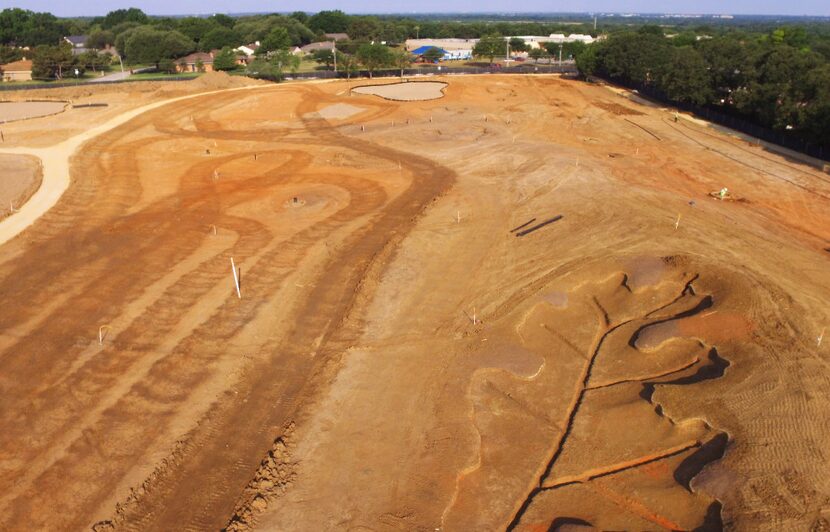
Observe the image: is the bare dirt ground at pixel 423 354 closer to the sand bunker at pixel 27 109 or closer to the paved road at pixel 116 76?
the sand bunker at pixel 27 109

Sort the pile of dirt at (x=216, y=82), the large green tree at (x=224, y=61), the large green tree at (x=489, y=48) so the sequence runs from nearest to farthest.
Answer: the pile of dirt at (x=216, y=82)
the large green tree at (x=224, y=61)
the large green tree at (x=489, y=48)

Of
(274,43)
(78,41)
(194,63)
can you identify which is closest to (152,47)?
(194,63)

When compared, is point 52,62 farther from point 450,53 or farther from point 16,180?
point 450,53

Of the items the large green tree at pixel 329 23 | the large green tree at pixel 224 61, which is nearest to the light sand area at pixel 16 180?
the large green tree at pixel 224 61

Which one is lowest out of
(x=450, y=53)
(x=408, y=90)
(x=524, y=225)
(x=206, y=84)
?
(x=524, y=225)

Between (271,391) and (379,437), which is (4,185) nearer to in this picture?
(271,391)

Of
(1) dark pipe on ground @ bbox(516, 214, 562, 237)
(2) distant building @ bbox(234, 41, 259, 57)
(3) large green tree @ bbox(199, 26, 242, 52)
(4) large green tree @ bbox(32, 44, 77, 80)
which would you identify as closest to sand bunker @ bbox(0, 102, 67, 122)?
(4) large green tree @ bbox(32, 44, 77, 80)

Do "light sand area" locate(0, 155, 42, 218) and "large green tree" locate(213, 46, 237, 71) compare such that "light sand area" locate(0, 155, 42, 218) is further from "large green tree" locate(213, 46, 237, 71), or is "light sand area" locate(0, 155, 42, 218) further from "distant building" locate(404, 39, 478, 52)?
"distant building" locate(404, 39, 478, 52)
